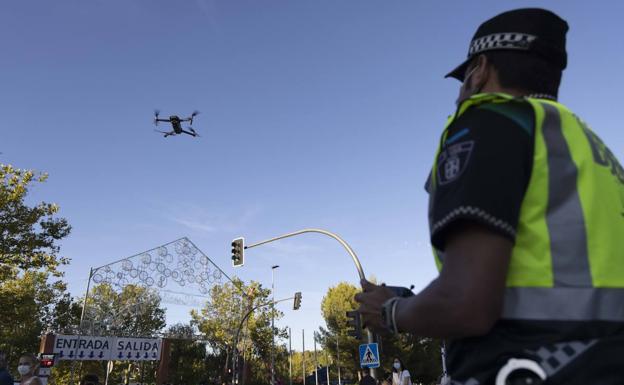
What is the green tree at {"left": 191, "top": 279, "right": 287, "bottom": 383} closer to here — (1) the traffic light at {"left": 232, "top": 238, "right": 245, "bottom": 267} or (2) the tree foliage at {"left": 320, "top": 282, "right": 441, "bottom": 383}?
(2) the tree foliage at {"left": 320, "top": 282, "right": 441, "bottom": 383}

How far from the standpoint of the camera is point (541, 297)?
3.46ft

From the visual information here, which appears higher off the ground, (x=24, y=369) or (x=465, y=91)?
(x=465, y=91)

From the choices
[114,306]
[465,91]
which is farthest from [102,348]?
[465,91]

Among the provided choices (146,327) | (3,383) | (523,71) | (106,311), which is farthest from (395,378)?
(146,327)

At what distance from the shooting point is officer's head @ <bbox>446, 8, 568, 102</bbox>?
4.55 ft

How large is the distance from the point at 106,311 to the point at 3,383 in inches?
1109

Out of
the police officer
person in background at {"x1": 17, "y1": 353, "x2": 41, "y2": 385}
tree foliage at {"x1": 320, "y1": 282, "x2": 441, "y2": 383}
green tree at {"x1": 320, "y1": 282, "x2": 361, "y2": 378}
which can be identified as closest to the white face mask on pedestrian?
person in background at {"x1": 17, "y1": 353, "x2": 41, "y2": 385}

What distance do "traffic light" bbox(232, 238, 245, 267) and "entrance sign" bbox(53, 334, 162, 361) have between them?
1408 cm

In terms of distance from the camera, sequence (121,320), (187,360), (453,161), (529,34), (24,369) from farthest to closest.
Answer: (187,360)
(121,320)
(24,369)
(529,34)
(453,161)

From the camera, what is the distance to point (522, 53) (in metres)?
1.39

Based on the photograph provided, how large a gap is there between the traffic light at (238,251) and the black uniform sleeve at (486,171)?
18999 mm

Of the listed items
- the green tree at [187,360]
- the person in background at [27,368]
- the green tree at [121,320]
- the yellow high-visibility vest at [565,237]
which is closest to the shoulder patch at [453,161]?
the yellow high-visibility vest at [565,237]

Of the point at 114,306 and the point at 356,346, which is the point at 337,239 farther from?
the point at 356,346

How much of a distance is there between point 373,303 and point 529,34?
38.7 inches
